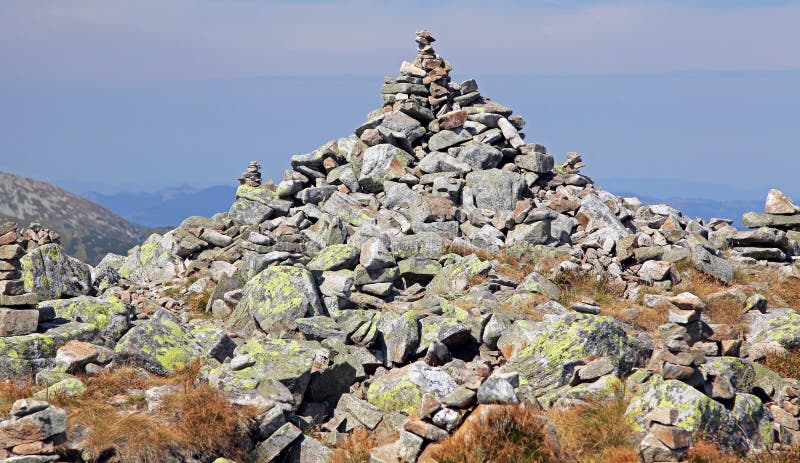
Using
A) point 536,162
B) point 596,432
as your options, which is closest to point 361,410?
Answer: point 596,432

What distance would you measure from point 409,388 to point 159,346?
257 inches

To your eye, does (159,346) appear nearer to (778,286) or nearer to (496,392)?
(496,392)

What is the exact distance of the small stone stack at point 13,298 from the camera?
1877 centimetres

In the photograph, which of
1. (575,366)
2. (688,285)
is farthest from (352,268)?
(688,285)

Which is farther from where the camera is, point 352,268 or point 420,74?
point 420,74

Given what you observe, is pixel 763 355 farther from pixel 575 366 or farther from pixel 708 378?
pixel 575 366

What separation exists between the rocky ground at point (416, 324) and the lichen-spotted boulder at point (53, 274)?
0.07 metres

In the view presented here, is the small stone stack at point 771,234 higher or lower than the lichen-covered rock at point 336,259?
lower

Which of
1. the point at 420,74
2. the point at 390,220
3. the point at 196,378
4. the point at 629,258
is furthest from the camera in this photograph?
the point at 420,74

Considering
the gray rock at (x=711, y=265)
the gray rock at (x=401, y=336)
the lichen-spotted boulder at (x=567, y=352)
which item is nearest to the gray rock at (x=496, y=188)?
the gray rock at (x=711, y=265)

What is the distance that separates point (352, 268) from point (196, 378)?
364 inches

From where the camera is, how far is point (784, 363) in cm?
1938

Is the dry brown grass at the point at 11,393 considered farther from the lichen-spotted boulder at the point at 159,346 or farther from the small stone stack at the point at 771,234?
the small stone stack at the point at 771,234

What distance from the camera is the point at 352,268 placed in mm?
25844
